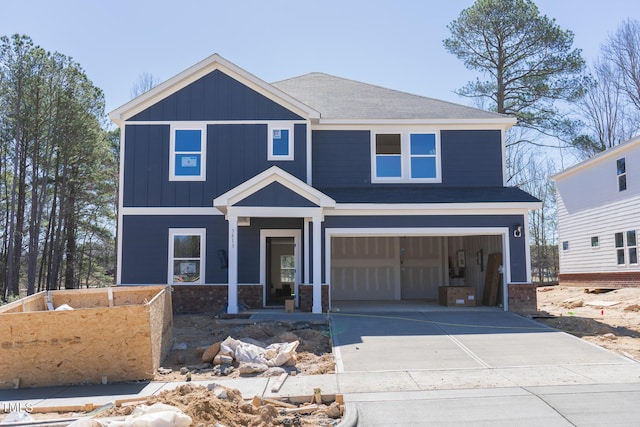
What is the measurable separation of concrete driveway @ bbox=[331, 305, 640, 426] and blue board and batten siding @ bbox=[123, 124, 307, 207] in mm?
5103

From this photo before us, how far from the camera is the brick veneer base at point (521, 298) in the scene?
14.9 meters

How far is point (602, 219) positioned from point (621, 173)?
236 centimetres

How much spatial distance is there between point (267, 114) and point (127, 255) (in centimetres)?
580

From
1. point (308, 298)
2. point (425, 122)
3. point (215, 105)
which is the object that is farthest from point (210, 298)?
point (425, 122)

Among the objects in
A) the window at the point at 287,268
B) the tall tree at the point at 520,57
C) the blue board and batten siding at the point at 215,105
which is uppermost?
the tall tree at the point at 520,57

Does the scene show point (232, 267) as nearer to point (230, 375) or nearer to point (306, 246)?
point (306, 246)

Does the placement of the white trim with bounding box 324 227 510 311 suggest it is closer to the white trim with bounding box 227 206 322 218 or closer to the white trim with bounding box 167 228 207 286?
the white trim with bounding box 227 206 322 218

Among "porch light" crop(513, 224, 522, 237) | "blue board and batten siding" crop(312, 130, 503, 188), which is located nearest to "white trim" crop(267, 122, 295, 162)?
"blue board and batten siding" crop(312, 130, 503, 188)

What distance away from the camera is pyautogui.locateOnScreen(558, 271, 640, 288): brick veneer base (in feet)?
67.7

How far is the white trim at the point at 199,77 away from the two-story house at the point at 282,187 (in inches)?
1.4

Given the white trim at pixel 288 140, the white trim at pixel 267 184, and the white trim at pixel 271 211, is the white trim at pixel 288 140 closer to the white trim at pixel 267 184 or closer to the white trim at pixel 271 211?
the white trim at pixel 267 184

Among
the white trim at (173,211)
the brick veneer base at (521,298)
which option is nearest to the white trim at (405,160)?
the brick veneer base at (521,298)

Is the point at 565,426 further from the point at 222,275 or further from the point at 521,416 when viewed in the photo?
the point at 222,275

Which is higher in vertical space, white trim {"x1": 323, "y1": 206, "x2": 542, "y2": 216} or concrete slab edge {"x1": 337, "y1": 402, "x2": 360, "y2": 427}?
white trim {"x1": 323, "y1": 206, "x2": 542, "y2": 216}
